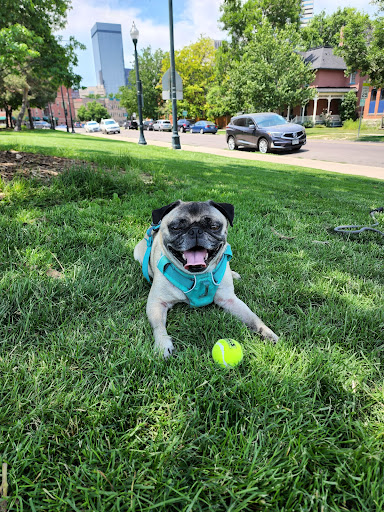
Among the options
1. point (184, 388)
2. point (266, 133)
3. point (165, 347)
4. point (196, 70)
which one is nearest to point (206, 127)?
point (196, 70)

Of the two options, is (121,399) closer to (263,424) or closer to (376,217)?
(263,424)

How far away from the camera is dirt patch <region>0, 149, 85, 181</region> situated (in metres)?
4.88

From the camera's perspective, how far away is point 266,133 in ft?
54.1

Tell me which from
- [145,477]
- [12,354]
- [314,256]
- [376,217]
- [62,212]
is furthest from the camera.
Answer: [376,217]

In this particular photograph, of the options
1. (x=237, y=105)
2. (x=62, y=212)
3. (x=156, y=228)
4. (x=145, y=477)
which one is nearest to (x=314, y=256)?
(x=156, y=228)

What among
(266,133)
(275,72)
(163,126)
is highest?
(275,72)

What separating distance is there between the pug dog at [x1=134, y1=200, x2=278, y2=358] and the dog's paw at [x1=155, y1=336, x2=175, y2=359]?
6.5 inches

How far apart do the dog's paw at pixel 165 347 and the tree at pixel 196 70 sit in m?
52.5

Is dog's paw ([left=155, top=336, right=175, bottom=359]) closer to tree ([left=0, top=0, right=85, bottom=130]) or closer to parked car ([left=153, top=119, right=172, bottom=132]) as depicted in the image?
tree ([left=0, top=0, right=85, bottom=130])

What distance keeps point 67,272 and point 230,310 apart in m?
1.50

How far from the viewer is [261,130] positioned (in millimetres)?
16812

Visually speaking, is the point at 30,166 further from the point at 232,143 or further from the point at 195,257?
the point at 232,143

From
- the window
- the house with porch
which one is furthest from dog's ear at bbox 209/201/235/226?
the house with porch

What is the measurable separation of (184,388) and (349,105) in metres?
47.3
